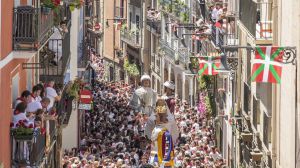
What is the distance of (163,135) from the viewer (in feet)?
68.7

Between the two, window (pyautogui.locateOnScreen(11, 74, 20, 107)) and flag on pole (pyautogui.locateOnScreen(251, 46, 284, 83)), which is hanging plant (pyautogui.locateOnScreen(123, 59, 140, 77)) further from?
flag on pole (pyautogui.locateOnScreen(251, 46, 284, 83))

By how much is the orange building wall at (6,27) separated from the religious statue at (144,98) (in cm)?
308

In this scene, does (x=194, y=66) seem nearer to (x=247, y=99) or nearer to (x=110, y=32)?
(x=247, y=99)

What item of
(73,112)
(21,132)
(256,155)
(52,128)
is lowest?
(73,112)

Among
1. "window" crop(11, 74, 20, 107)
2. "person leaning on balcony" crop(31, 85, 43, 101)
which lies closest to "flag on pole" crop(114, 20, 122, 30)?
"person leaning on balcony" crop(31, 85, 43, 101)

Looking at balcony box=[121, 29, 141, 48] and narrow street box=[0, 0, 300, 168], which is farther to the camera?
balcony box=[121, 29, 141, 48]

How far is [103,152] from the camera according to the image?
46.1m

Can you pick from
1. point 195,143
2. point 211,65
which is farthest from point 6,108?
point 195,143

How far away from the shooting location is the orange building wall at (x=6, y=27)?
23122 millimetres

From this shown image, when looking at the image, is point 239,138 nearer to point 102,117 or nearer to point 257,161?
point 257,161

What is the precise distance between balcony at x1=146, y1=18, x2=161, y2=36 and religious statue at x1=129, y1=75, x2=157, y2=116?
197 ft

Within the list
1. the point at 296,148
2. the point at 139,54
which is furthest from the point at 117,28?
the point at 296,148

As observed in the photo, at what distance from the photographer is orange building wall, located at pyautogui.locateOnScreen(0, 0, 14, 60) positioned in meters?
23.1

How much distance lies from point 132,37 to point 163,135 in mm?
68348
